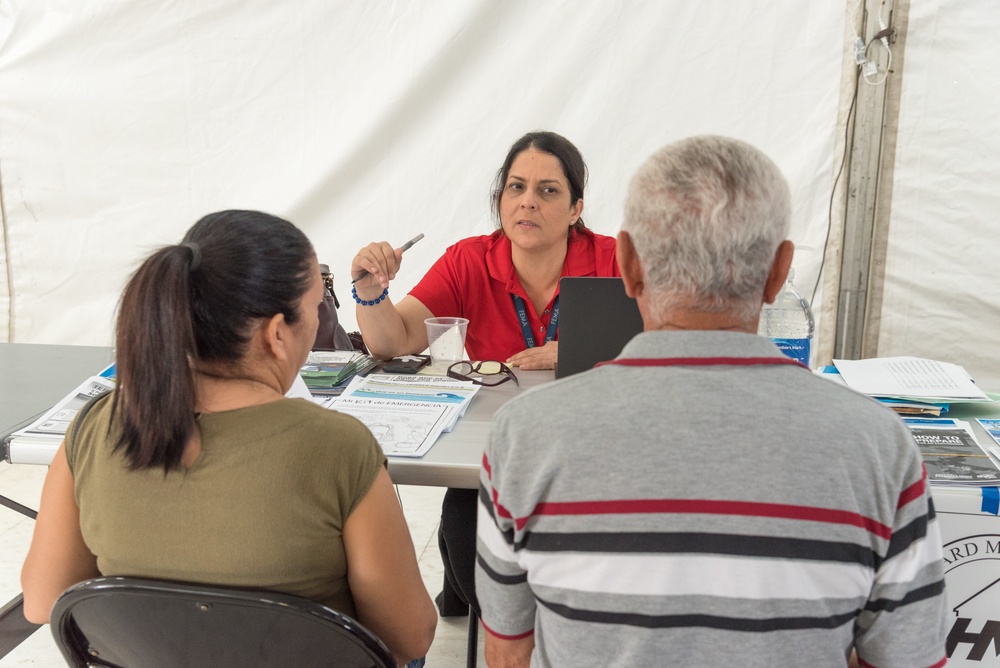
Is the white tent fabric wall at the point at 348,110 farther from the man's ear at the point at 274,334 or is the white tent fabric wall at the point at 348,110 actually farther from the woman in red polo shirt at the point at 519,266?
the man's ear at the point at 274,334

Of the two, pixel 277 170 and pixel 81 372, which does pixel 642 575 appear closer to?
pixel 81 372

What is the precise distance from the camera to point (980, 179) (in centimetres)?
261

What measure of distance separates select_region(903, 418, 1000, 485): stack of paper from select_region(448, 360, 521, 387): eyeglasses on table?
751mm

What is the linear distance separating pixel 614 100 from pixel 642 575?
7.64 ft

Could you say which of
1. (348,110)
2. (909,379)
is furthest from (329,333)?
(909,379)

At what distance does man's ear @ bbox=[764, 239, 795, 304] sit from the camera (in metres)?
0.76

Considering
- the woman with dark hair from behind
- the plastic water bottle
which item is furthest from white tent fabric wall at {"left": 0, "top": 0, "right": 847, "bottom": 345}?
the woman with dark hair from behind

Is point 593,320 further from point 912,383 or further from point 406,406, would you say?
point 912,383

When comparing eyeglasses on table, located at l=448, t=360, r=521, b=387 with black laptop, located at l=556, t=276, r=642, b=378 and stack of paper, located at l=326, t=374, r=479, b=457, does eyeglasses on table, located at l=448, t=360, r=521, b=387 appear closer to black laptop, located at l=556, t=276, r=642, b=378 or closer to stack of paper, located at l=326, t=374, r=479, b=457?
stack of paper, located at l=326, t=374, r=479, b=457

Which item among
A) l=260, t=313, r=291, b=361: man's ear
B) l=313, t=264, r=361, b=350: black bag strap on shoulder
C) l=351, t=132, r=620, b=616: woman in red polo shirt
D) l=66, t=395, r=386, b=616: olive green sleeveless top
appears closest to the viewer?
l=66, t=395, r=386, b=616: olive green sleeveless top

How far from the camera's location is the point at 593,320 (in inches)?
57.4

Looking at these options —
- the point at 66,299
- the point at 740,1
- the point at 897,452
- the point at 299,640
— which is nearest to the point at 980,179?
the point at 740,1

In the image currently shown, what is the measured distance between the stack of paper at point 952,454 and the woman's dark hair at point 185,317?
3.27 ft

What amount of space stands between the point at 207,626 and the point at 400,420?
1.99 ft
